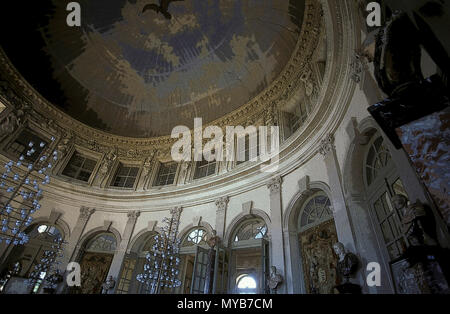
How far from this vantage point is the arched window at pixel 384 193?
4.24 meters

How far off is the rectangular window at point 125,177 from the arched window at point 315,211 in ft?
31.0

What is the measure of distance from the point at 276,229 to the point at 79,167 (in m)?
11.1

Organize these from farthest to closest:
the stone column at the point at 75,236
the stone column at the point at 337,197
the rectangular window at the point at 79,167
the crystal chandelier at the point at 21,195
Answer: the rectangular window at the point at 79,167, the stone column at the point at 75,236, the crystal chandelier at the point at 21,195, the stone column at the point at 337,197

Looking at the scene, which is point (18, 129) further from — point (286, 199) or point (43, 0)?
point (286, 199)

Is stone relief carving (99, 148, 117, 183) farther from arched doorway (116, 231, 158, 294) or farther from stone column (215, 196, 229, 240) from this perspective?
stone column (215, 196, 229, 240)

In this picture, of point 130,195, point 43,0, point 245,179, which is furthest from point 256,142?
point 43,0

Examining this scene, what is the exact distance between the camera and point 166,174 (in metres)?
13.2

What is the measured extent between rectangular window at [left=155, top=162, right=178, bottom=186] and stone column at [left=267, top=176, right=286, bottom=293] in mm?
6074

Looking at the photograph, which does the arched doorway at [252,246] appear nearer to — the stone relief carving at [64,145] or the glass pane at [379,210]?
the glass pane at [379,210]

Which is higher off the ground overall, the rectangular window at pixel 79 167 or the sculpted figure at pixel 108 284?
the rectangular window at pixel 79 167

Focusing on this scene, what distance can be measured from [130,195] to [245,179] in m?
6.29

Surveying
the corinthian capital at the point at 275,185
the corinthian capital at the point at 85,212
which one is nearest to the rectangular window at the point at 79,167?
the corinthian capital at the point at 85,212

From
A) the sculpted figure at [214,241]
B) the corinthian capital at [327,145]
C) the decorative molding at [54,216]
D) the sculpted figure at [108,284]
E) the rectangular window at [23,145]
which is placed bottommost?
the sculpted figure at [108,284]

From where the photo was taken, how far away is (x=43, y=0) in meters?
10.4
